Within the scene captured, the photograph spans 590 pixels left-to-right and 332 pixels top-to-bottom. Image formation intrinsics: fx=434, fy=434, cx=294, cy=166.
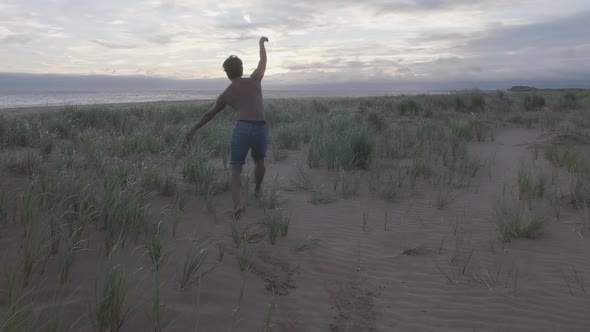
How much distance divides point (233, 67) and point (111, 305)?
3.30 metres

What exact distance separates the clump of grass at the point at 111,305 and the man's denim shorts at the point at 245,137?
269 cm

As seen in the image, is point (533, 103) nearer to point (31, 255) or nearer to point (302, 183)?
point (302, 183)

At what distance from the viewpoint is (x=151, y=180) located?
18.5 feet

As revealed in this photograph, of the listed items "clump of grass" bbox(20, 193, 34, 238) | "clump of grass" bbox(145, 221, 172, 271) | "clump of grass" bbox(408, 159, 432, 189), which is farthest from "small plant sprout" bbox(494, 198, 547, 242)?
"clump of grass" bbox(20, 193, 34, 238)

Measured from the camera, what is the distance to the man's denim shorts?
527cm

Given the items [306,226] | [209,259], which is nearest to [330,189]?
[306,226]

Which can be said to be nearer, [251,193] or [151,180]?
[151,180]

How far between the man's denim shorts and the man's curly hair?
0.58m

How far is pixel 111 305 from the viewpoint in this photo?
8.82 feet

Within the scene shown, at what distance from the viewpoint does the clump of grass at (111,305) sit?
2.65m

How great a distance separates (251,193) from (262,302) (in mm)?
2934

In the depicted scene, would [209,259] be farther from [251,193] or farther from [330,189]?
[330,189]

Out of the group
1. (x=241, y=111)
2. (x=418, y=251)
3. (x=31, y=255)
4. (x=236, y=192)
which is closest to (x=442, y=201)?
(x=418, y=251)

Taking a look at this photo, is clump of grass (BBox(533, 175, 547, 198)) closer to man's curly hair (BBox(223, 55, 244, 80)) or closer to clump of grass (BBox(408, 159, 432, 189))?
clump of grass (BBox(408, 159, 432, 189))
